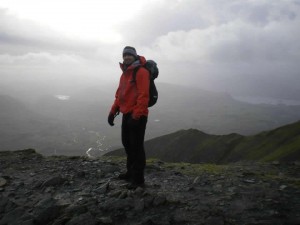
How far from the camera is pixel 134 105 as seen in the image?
10422 mm

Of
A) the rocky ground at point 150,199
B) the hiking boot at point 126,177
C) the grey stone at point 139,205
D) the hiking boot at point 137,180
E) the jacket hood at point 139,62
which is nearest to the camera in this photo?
the rocky ground at point 150,199

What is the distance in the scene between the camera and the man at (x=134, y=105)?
9.91 m

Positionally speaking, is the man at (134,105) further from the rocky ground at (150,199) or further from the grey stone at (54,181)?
the grey stone at (54,181)

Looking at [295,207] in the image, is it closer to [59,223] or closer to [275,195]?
[275,195]

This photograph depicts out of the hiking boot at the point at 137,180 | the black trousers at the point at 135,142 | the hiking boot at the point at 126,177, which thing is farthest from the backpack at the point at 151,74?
the hiking boot at the point at 126,177

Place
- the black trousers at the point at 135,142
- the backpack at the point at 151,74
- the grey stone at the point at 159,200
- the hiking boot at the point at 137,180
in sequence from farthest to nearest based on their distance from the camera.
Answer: the hiking boot at the point at 137,180 < the black trousers at the point at 135,142 < the backpack at the point at 151,74 < the grey stone at the point at 159,200

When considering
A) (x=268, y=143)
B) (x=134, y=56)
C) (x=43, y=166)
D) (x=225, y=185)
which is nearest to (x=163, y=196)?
(x=225, y=185)

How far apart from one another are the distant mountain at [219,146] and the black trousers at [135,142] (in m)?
66.6

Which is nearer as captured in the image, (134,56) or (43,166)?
(134,56)

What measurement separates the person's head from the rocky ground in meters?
4.18

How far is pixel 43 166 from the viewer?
50.0ft

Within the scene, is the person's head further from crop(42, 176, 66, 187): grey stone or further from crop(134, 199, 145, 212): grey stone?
crop(42, 176, 66, 187): grey stone

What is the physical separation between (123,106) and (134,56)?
174cm

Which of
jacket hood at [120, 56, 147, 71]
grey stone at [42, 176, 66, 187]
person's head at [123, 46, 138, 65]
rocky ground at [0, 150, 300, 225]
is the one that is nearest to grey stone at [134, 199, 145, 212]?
rocky ground at [0, 150, 300, 225]
